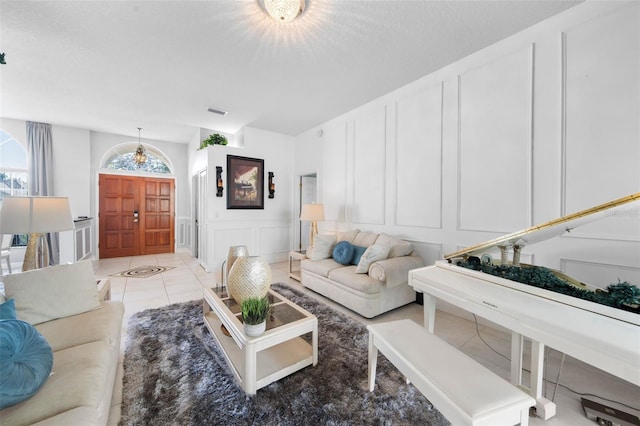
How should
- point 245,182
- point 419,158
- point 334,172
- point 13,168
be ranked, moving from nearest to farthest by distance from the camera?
point 419,158
point 334,172
point 13,168
point 245,182

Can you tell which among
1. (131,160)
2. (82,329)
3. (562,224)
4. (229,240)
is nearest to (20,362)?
(82,329)

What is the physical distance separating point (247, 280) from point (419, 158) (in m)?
2.64

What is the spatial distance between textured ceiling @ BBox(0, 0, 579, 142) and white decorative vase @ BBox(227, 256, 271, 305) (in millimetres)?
2127

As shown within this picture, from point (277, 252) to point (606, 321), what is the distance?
→ 5.02m

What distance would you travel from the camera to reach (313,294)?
3.37 metres

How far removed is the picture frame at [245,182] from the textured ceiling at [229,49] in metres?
1.21

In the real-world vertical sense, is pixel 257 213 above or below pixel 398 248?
above

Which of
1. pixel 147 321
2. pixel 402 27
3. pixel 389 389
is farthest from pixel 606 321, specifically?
pixel 147 321

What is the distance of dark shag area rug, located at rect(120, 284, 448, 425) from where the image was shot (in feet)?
4.54

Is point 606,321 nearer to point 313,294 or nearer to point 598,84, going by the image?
point 598,84

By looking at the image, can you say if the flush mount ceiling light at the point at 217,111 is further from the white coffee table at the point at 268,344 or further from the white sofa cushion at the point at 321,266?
the white coffee table at the point at 268,344

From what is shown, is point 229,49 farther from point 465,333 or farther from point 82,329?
point 465,333

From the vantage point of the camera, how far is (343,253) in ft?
10.8

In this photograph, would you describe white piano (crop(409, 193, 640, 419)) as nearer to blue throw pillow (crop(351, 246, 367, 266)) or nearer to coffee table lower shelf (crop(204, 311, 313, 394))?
coffee table lower shelf (crop(204, 311, 313, 394))
